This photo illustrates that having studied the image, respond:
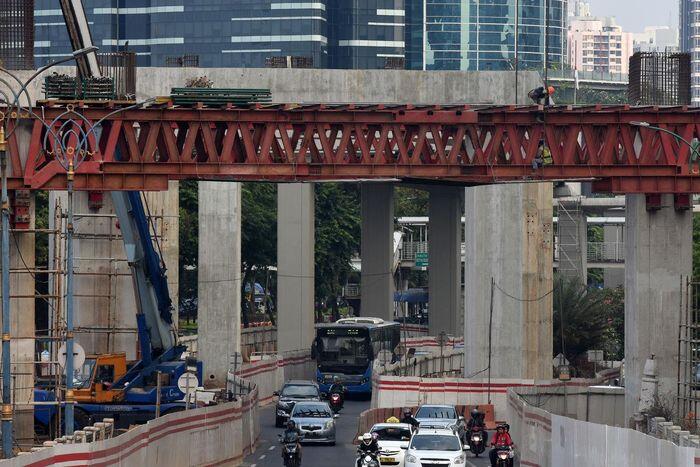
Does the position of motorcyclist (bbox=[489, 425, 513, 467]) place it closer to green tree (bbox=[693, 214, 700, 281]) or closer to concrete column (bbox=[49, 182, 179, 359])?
concrete column (bbox=[49, 182, 179, 359])

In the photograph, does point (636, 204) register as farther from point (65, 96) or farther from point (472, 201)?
point (472, 201)

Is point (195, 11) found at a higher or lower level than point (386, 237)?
higher

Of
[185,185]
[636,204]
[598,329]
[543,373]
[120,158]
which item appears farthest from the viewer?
[185,185]

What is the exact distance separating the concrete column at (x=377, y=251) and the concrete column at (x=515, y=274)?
34848 mm

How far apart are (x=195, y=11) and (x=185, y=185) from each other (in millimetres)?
76238

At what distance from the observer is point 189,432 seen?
134 ft

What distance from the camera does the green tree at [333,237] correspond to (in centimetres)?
12200

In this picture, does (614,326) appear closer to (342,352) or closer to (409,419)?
(342,352)

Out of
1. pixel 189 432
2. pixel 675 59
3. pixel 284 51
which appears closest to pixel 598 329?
pixel 675 59

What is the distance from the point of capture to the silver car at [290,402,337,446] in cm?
5438

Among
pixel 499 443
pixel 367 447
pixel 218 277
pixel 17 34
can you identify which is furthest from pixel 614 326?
pixel 367 447

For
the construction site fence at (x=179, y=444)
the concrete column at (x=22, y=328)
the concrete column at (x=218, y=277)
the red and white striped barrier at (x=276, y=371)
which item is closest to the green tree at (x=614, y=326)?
the red and white striped barrier at (x=276, y=371)

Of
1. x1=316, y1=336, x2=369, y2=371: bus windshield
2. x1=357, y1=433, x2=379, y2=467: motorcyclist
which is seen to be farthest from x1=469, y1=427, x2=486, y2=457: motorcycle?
x1=316, y1=336, x2=369, y2=371: bus windshield

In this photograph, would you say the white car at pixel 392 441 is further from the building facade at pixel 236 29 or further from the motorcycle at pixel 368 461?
the building facade at pixel 236 29
